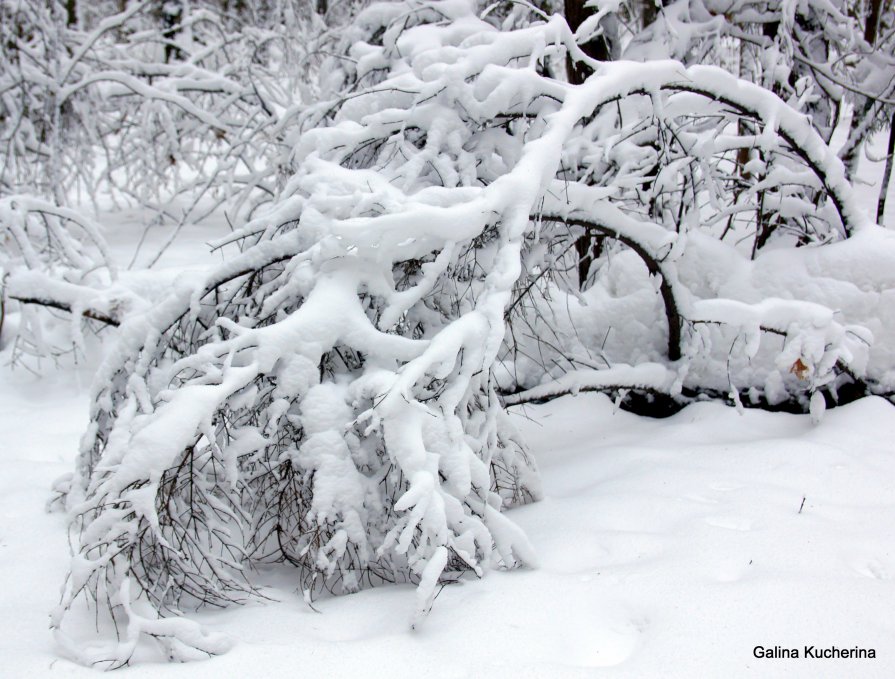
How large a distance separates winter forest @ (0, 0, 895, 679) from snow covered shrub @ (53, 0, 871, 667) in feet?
0.04

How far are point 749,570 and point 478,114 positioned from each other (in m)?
1.88

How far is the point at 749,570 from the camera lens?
248 cm

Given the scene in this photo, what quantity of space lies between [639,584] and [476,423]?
0.80 metres

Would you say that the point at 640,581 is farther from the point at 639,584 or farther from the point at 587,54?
the point at 587,54

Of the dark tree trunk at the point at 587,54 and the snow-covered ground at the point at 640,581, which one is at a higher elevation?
the dark tree trunk at the point at 587,54

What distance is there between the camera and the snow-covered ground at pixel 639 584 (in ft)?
6.77

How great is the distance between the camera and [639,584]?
2.41 meters

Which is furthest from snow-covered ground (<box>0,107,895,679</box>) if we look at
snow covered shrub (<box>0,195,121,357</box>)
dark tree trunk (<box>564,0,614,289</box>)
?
dark tree trunk (<box>564,0,614,289</box>)

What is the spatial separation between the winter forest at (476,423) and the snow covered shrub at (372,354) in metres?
0.01

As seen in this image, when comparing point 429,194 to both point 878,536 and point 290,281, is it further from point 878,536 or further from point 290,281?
point 878,536

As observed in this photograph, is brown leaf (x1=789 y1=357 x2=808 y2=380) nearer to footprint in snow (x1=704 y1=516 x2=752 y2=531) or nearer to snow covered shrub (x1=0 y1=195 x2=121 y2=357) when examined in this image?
footprint in snow (x1=704 y1=516 x2=752 y2=531)

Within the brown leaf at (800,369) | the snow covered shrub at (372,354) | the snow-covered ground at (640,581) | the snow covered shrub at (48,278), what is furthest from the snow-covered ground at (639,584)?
the snow covered shrub at (48,278)

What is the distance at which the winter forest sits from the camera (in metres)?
2.22

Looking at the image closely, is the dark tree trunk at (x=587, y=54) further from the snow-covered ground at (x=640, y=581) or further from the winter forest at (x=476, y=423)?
the snow-covered ground at (x=640, y=581)
